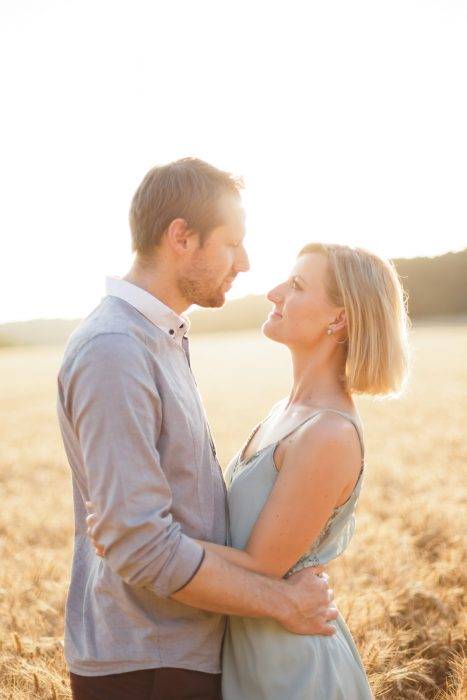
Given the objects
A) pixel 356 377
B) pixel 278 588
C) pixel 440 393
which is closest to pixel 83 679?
pixel 278 588

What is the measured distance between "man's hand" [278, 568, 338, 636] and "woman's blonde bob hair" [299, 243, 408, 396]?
2.47ft

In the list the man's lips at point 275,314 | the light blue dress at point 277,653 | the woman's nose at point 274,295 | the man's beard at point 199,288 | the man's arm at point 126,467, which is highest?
the man's beard at point 199,288

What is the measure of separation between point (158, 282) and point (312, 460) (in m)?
0.78

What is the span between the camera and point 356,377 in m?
2.86

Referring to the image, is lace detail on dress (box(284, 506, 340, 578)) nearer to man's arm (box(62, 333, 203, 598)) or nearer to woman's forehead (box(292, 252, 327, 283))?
man's arm (box(62, 333, 203, 598))

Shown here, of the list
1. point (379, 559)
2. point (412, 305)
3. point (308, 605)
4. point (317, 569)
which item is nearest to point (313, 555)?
point (317, 569)

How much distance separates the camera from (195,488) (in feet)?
7.79

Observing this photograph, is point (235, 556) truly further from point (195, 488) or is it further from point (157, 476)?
point (157, 476)

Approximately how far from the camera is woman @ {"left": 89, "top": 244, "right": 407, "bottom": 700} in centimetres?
248

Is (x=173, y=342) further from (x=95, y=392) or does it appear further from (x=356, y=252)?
(x=356, y=252)

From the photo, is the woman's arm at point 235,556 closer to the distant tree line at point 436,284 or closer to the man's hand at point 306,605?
the man's hand at point 306,605

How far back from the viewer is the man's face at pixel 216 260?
2541mm

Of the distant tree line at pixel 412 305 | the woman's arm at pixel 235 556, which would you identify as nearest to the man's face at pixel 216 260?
the woman's arm at pixel 235 556

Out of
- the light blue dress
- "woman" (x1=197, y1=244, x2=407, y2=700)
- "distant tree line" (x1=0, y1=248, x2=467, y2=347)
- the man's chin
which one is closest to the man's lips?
"woman" (x1=197, y1=244, x2=407, y2=700)
